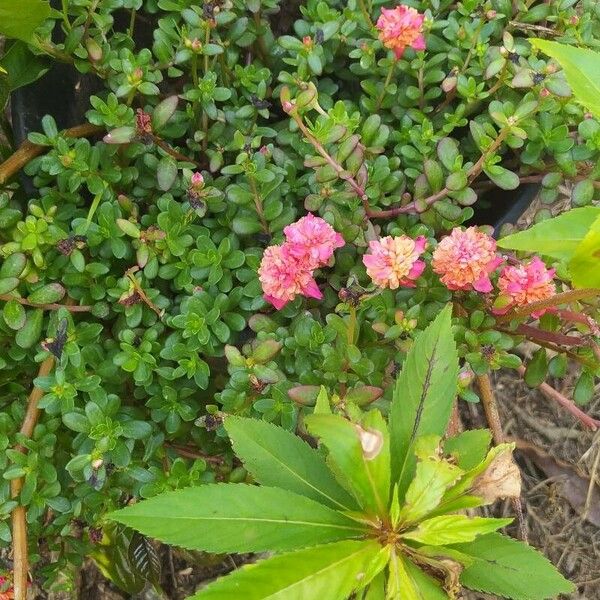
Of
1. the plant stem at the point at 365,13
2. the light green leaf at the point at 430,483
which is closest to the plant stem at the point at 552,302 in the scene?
the light green leaf at the point at 430,483

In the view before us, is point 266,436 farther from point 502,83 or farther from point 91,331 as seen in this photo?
point 502,83

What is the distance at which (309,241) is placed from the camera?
973 millimetres

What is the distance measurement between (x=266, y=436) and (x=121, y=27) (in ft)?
2.94

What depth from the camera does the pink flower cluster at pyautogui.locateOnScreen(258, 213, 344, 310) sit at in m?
0.97

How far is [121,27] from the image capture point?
1.36 metres

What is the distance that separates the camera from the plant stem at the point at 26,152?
1.17 m

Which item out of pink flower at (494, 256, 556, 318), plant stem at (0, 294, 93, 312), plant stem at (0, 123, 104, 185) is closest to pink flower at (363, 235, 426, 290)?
pink flower at (494, 256, 556, 318)

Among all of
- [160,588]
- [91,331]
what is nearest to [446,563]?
[91,331]

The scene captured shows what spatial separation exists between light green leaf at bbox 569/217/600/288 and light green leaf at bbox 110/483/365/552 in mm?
429

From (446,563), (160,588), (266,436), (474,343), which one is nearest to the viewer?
(446,563)

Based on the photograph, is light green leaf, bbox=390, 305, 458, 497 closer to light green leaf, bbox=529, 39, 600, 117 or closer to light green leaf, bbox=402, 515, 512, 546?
light green leaf, bbox=402, 515, 512, 546

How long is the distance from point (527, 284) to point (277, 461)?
0.45 meters

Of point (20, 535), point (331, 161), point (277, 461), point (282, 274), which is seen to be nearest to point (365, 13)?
point (331, 161)

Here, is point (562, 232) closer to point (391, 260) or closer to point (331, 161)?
point (391, 260)
